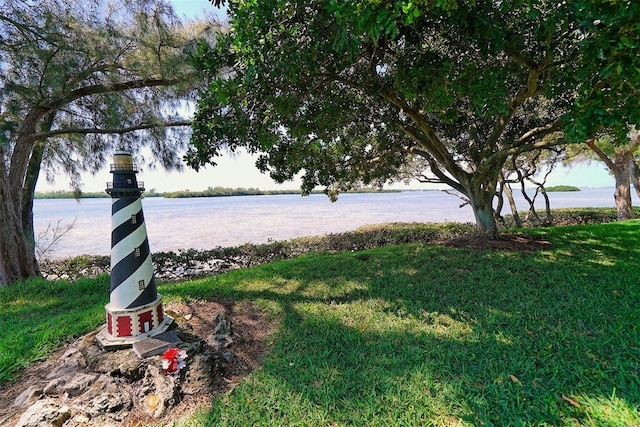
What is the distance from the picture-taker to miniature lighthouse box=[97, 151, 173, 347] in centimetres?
232

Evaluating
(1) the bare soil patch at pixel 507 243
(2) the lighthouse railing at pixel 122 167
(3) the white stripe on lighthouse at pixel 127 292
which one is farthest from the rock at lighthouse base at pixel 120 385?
(1) the bare soil patch at pixel 507 243

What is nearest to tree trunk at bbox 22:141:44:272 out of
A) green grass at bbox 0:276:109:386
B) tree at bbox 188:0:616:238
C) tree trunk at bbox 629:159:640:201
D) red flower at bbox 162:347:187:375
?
green grass at bbox 0:276:109:386

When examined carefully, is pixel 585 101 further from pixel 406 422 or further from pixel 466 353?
pixel 406 422

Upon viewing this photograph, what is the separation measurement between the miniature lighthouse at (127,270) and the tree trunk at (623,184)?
14.2 meters

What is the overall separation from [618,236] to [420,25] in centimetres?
591

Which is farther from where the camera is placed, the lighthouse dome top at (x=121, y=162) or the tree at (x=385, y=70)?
the tree at (x=385, y=70)

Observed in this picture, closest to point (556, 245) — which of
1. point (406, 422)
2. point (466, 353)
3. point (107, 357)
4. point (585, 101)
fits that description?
point (585, 101)

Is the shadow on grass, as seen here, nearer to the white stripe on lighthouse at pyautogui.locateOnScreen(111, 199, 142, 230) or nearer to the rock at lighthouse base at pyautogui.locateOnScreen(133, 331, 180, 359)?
the rock at lighthouse base at pyautogui.locateOnScreen(133, 331, 180, 359)

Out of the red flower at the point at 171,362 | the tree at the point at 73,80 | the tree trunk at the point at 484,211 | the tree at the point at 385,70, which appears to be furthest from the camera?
the tree trunk at the point at 484,211

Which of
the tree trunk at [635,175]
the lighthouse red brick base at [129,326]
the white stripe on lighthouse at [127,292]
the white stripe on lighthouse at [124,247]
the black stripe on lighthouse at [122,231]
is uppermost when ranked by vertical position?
the tree trunk at [635,175]

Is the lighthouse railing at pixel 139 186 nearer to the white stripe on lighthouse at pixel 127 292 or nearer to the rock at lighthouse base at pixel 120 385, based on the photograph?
the white stripe on lighthouse at pixel 127 292

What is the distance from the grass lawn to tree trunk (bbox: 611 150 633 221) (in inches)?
328

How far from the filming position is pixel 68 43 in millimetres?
4465

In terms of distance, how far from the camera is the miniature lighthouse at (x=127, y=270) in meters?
2.32
